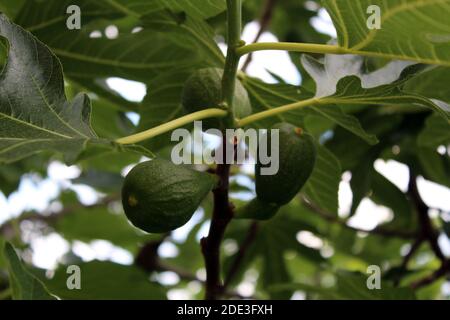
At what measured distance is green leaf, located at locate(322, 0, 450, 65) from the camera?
3.87 ft

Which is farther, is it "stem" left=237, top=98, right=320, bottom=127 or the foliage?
"stem" left=237, top=98, right=320, bottom=127

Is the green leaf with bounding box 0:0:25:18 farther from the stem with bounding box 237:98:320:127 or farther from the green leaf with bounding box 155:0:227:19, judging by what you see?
the stem with bounding box 237:98:320:127

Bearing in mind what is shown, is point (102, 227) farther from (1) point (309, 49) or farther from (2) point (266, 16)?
(1) point (309, 49)

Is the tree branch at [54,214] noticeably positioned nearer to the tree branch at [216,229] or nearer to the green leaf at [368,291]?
the green leaf at [368,291]

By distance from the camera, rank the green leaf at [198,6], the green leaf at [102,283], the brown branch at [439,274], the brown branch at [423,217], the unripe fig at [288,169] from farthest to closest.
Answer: the brown branch at [423,217] → the brown branch at [439,274] → the green leaf at [102,283] → the green leaf at [198,6] → the unripe fig at [288,169]

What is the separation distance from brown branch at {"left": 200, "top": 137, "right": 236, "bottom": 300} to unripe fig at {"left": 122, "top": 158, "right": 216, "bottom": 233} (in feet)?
0.27

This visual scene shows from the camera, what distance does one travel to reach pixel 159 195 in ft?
4.01

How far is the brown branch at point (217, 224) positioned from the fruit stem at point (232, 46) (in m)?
0.09

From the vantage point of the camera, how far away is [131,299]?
189 cm

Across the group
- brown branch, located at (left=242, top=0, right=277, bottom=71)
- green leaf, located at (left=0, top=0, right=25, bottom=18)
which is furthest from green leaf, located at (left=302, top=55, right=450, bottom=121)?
brown branch, located at (left=242, top=0, right=277, bottom=71)

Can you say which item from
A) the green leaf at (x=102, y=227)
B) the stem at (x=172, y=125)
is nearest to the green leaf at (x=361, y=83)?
the stem at (x=172, y=125)

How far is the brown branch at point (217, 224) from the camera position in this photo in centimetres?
134

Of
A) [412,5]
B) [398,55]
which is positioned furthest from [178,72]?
[412,5]

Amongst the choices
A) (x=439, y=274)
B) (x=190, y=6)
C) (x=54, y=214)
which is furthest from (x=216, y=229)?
(x=54, y=214)
